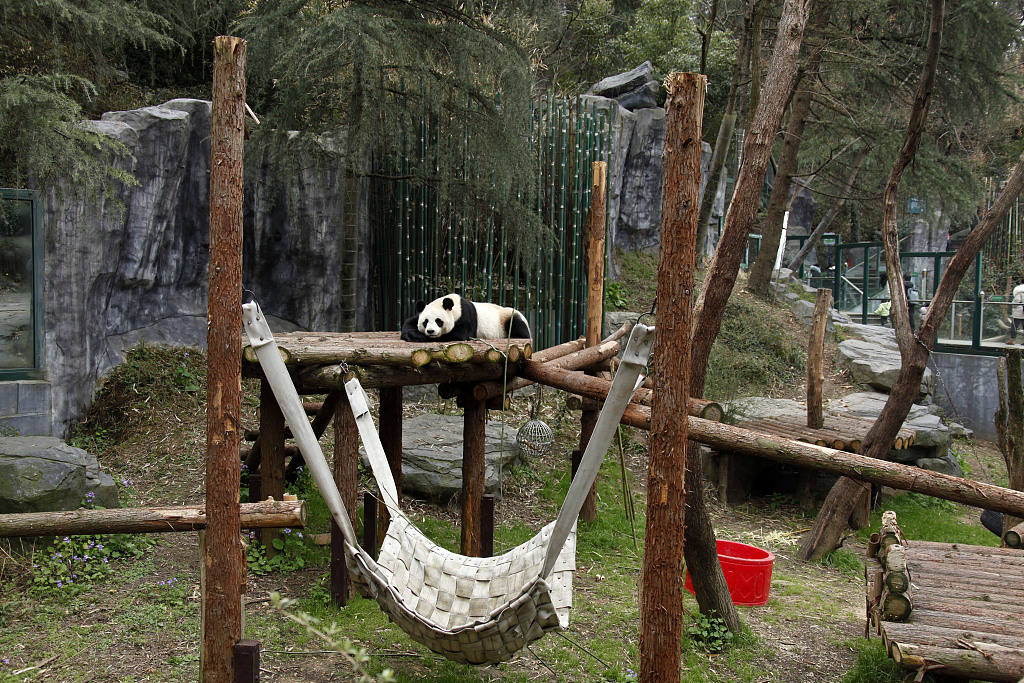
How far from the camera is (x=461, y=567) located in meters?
3.36

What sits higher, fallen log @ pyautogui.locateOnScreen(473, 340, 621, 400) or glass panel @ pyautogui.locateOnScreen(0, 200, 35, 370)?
glass panel @ pyautogui.locateOnScreen(0, 200, 35, 370)

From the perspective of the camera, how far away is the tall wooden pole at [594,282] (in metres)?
6.14

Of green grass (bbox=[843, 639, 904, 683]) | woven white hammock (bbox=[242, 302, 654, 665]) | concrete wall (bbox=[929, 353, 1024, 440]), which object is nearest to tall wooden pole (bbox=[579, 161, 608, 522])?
green grass (bbox=[843, 639, 904, 683])

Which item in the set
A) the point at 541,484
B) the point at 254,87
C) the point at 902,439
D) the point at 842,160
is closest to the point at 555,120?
the point at 254,87

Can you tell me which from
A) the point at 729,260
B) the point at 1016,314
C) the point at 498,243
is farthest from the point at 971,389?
the point at 729,260

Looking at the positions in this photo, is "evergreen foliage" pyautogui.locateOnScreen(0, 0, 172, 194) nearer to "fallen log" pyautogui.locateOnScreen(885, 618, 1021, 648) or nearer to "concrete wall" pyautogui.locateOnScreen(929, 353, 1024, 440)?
"fallen log" pyautogui.locateOnScreen(885, 618, 1021, 648)

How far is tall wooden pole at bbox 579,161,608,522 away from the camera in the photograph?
20.1ft

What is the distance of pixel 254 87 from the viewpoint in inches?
288

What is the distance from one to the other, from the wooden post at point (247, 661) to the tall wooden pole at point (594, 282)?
12.2 ft

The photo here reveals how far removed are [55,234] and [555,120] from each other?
4709 millimetres

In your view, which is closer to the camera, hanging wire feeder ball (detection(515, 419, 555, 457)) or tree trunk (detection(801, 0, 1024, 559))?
tree trunk (detection(801, 0, 1024, 559))

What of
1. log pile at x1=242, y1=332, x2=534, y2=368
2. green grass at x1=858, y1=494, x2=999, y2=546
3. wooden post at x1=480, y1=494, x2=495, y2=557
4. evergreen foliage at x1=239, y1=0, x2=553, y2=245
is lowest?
green grass at x1=858, y1=494, x2=999, y2=546

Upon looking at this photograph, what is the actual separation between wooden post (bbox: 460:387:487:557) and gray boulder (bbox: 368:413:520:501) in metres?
0.67

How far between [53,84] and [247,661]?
3.90 meters
